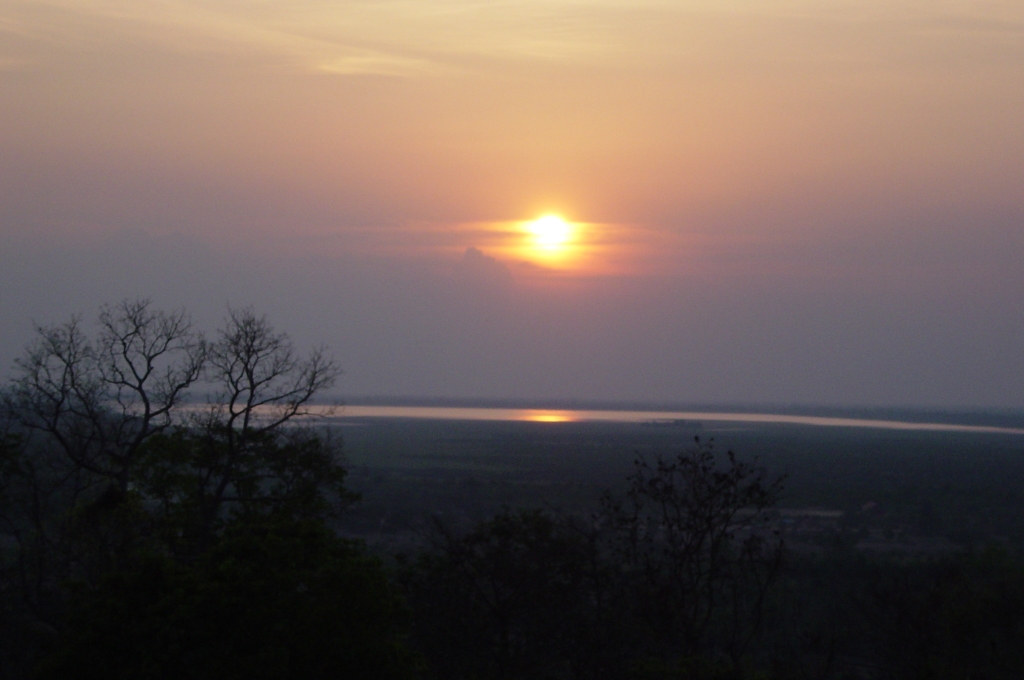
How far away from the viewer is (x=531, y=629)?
820 inches

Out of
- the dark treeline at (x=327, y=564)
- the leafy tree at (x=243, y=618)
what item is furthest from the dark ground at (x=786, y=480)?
the leafy tree at (x=243, y=618)

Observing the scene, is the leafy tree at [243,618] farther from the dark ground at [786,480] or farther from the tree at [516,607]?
the dark ground at [786,480]

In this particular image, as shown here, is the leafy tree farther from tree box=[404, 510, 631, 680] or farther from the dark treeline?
tree box=[404, 510, 631, 680]

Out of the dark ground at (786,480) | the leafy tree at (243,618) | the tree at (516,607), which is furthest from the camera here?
the dark ground at (786,480)

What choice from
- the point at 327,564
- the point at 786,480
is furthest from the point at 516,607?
the point at 786,480

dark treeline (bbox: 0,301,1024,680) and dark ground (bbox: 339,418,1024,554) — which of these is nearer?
dark treeline (bbox: 0,301,1024,680)

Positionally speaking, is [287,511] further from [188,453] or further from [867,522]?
[867,522]

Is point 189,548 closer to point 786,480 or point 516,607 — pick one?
point 516,607

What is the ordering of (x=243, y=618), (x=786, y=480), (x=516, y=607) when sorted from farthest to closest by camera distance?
(x=786, y=480) → (x=516, y=607) → (x=243, y=618)

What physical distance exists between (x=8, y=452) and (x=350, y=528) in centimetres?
3496

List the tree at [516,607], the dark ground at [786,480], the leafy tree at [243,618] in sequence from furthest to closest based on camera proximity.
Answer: the dark ground at [786,480]
the tree at [516,607]
the leafy tree at [243,618]

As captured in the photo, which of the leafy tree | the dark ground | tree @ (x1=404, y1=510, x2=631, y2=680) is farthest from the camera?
the dark ground

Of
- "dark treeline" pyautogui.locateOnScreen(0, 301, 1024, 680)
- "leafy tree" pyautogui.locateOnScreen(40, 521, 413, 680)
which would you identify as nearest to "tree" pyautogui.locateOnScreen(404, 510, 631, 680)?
"dark treeline" pyautogui.locateOnScreen(0, 301, 1024, 680)

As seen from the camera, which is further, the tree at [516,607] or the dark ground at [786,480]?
the dark ground at [786,480]
